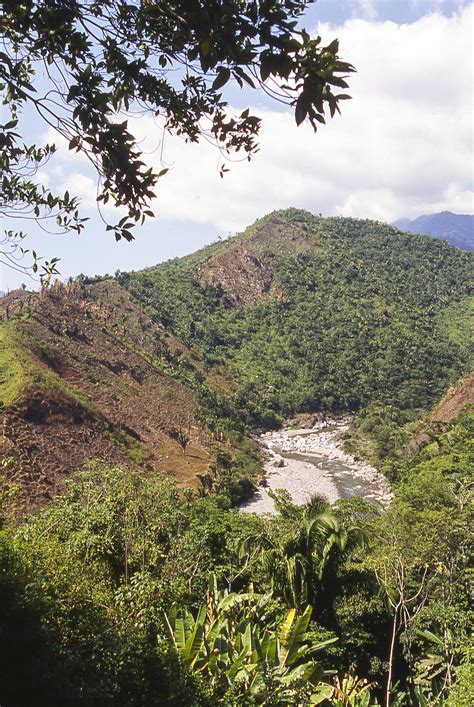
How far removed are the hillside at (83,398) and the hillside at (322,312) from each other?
67.7ft

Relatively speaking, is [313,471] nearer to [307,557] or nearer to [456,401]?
[456,401]

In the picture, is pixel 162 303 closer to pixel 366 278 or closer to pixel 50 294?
pixel 50 294

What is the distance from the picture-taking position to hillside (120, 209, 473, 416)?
71.5m

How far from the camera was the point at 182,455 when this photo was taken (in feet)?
129

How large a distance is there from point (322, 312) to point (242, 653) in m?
88.8

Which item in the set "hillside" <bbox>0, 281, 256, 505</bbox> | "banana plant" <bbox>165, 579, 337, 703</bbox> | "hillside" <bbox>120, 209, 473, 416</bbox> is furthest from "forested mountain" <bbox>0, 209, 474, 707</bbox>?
"hillside" <bbox>120, 209, 473, 416</bbox>

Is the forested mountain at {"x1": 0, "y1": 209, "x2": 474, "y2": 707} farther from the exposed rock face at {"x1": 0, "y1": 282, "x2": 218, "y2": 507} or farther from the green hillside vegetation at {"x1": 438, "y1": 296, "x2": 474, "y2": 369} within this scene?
the green hillside vegetation at {"x1": 438, "y1": 296, "x2": 474, "y2": 369}

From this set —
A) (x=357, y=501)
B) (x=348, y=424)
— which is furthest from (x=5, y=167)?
(x=348, y=424)

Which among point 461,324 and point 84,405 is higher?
point 461,324

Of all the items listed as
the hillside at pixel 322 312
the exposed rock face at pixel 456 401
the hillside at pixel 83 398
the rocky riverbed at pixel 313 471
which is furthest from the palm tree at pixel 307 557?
the hillside at pixel 322 312

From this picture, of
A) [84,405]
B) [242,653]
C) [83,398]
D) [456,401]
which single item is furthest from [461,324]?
[242,653]

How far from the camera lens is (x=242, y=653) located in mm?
6793

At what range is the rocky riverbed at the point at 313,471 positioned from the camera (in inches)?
1429

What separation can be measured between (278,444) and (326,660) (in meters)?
45.6
